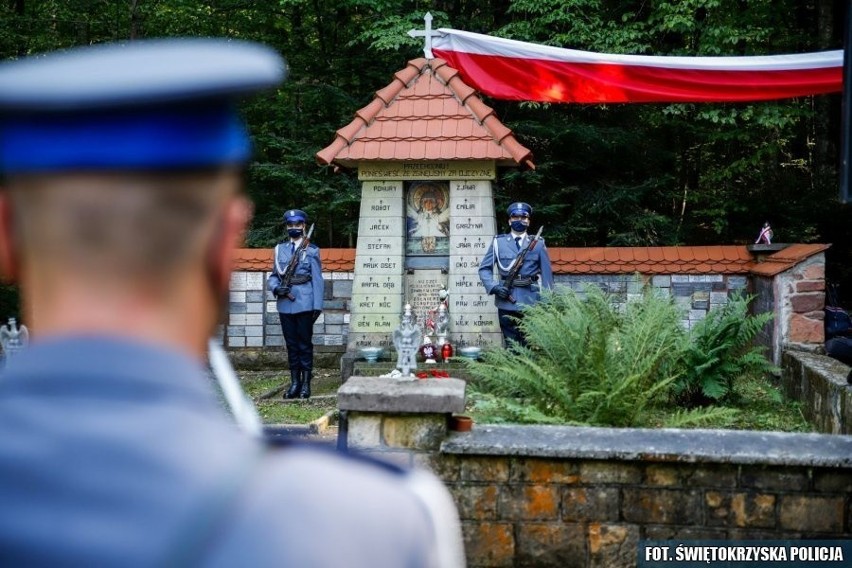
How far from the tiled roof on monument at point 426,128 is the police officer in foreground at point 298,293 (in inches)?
42.8

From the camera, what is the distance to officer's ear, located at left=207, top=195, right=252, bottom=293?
874 millimetres

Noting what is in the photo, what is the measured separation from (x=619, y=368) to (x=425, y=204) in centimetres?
505

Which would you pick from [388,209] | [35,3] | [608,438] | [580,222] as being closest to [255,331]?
[388,209]

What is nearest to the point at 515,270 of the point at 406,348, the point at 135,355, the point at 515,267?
the point at 515,267

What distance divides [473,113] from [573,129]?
5.96m

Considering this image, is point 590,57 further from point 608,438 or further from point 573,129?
point 573,129

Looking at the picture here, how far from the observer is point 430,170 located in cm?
1071

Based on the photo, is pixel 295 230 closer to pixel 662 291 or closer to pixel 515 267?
pixel 515 267

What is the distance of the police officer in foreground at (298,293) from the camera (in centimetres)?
1005

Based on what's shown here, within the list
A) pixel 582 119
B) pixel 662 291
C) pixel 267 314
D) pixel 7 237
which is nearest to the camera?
pixel 7 237

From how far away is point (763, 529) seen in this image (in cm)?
426

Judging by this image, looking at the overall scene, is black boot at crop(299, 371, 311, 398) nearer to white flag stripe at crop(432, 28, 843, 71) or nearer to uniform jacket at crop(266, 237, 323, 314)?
uniform jacket at crop(266, 237, 323, 314)

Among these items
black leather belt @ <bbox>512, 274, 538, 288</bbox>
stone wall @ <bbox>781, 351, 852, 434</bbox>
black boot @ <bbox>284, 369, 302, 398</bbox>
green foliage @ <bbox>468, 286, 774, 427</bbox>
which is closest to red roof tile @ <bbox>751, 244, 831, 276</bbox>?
stone wall @ <bbox>781, 351, 852, 434</bbox>

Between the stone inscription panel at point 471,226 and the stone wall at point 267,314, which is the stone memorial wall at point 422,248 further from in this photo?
the stone wall at point 267,314
